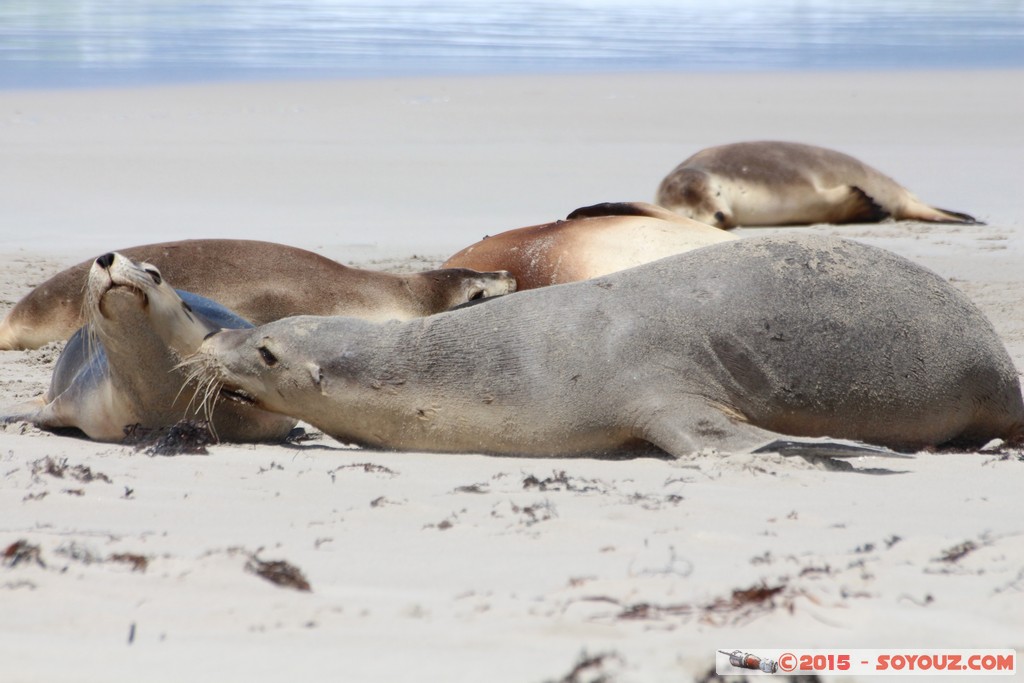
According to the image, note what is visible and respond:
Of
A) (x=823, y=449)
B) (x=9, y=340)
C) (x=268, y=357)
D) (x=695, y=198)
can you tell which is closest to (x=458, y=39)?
(x=695, y=198)

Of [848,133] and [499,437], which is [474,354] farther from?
[848,133]

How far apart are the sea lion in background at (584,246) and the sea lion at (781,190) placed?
3.81m

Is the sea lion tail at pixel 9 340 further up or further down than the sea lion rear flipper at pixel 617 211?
further down

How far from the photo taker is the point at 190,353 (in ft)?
14.4

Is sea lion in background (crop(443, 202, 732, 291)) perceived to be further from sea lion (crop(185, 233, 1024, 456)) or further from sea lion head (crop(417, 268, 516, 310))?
sea lion (crop(185, 233, 1024, 456))

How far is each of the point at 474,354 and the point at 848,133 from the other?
469 inches

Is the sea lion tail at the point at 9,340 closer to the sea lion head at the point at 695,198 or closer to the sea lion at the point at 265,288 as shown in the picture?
the sea lion at the point at 265,288

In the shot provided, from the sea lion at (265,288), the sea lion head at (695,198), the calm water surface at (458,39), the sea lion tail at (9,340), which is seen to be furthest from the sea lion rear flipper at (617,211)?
the calm water surface at (458,39)

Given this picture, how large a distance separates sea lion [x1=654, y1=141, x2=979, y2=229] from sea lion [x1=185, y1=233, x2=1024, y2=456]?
20.1 feet

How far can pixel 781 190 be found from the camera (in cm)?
1088

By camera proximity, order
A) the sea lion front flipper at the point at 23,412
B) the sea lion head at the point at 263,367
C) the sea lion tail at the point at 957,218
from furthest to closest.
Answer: the sea lion tail at the point at 957,218 → the sea lion front flipper at the point at 23,412 → the sea lion head at the point at 263,367

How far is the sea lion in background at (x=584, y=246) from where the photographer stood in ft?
20.5

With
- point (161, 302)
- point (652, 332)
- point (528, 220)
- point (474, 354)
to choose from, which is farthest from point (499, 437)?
point (528, 220)

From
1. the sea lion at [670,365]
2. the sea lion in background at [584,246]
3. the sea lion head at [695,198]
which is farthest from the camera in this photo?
the sea lion head at [695,198]
